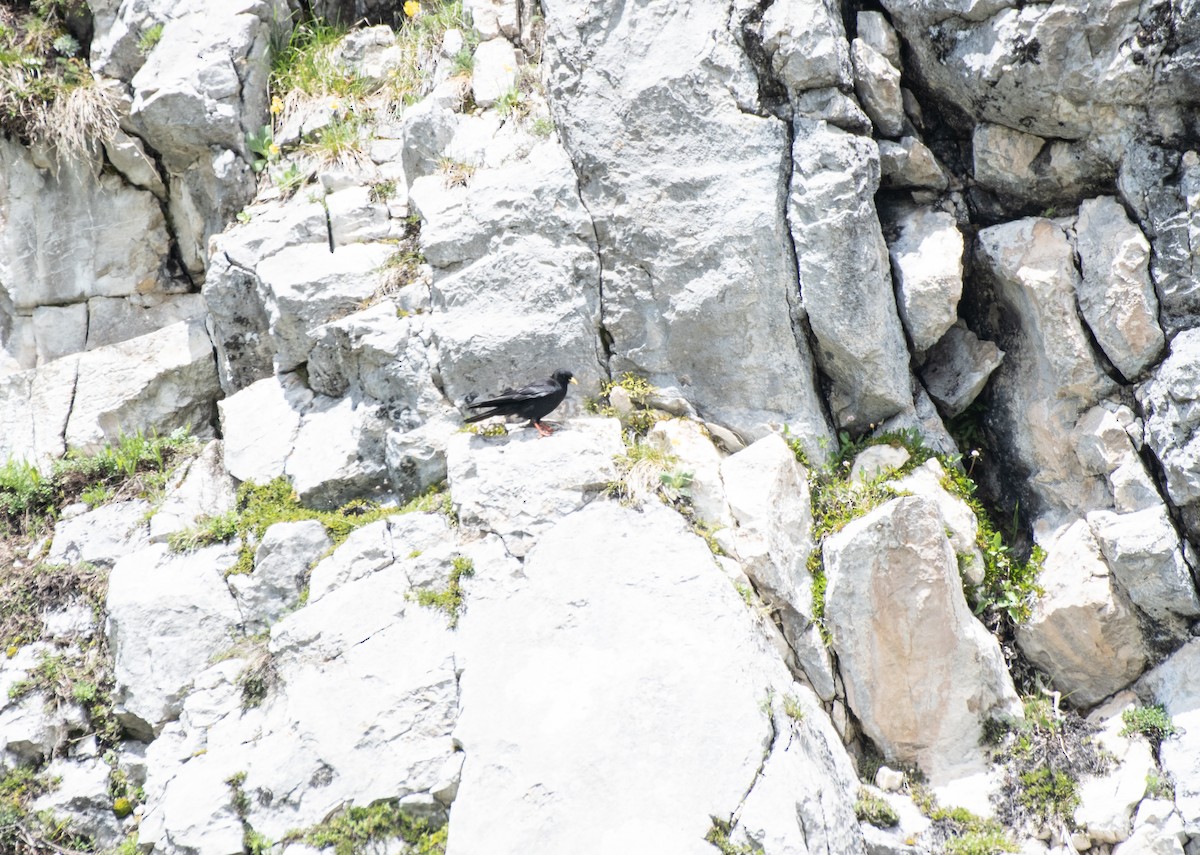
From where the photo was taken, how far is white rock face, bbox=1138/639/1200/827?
7168 millimetres

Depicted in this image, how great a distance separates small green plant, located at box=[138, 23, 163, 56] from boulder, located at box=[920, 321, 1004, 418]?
29.4 ft

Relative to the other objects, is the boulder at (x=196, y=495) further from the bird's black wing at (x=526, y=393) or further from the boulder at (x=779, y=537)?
the boulder at (x=779, y=537)

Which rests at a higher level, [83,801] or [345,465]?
[345,465]

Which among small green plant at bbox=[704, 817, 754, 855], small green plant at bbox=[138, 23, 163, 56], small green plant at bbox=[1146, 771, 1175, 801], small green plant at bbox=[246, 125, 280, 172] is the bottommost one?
small green plant at bbox=[1146, 771, 1175, 801]

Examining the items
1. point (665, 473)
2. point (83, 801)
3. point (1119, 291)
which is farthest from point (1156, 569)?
point (83, 801)

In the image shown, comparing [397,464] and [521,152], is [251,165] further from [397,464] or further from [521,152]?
[397,464]

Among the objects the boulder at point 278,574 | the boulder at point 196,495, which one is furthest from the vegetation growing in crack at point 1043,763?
the boulder at point 196,495

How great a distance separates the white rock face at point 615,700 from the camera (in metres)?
6.26

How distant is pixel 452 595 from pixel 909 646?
12.0ft

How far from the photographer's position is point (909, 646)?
304 inches

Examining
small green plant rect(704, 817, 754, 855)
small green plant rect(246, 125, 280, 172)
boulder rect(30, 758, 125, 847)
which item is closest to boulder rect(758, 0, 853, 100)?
small green plant rect(246, 125, 280, 172)

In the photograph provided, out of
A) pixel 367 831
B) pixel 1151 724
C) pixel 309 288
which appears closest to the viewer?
pixel 367 831

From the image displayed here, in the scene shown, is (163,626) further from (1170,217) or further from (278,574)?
(1170,217)

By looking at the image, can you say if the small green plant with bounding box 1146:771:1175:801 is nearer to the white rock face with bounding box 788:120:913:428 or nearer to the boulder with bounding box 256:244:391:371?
the white rock face with bounding box 788:120:913:428
